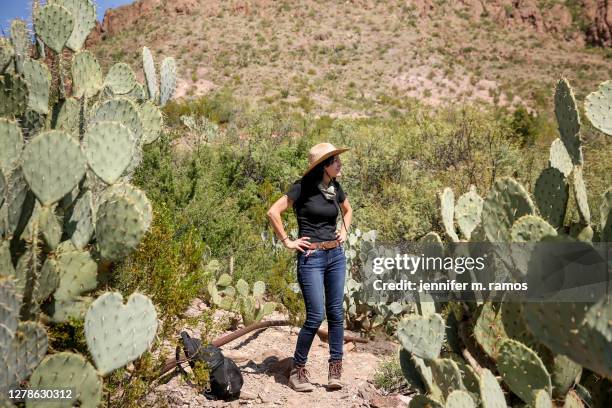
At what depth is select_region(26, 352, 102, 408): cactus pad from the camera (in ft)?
7.30

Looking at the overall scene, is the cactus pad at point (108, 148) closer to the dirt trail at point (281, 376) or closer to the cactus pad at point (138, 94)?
the dirt trail at point (281, 376)

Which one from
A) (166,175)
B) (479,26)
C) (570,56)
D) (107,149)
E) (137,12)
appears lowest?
(166,175)

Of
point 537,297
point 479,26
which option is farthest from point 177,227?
point 479,26

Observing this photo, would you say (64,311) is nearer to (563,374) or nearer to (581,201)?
(563,374)

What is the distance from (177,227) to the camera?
6.24m

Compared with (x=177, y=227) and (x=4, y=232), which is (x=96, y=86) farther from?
(x=177, y=227)

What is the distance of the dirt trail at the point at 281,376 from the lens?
3861 millimetres

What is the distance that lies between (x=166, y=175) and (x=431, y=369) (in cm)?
564

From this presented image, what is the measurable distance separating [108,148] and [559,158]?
7.80ft

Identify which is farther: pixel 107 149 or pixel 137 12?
pixel 137 12

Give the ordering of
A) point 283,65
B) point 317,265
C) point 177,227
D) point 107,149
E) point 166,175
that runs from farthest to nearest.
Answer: point 283,65 < point 166,175 < point 177,227 < point 317,265 < point 107,149

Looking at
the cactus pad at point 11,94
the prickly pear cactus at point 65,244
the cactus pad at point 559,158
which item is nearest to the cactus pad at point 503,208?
the cactus pad at point 559,158

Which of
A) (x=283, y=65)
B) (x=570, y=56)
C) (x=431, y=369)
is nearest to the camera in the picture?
(x=431, y=369)

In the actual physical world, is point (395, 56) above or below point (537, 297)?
above
